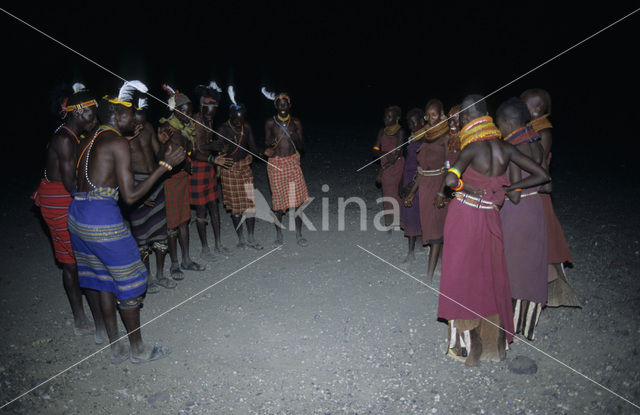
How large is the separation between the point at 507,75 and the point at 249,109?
511 inches

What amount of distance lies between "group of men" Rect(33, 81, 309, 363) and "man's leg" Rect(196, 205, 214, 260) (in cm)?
1

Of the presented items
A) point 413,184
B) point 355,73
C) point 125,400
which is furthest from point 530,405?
point 355,73

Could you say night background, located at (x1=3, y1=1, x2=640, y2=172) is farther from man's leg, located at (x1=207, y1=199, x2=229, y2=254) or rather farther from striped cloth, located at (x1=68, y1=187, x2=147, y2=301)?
striped cloth, located at (x1=68, y1=187, x2=147, y2=301)

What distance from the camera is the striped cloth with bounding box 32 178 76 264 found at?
3906mm

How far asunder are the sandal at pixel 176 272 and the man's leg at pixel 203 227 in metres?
0.55

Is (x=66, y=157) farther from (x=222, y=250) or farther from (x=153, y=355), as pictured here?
(x=222, y=250)

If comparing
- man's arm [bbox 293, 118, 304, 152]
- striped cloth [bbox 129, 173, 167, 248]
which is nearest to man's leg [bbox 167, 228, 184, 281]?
striped cloth [bbox 129, 173, 167, 248]

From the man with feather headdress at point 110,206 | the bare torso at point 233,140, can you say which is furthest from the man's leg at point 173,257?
the man with feather headdress at point 110,206

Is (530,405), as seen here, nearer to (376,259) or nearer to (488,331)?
(488,331)

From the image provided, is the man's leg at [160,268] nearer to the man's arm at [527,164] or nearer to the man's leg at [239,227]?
the man's leg at [239,227]

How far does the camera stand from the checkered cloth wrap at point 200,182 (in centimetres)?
580

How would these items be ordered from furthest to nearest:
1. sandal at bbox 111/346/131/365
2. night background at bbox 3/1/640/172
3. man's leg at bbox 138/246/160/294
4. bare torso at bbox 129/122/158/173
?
night background at bbox 3/1/640/172 → man's leg at bbox 138/246/160/294 → bare torso at bbox 129/122/158/173 → sandal at bbox 111/346/131/365

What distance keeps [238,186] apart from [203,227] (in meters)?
0.76

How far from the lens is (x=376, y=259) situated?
591 cm
